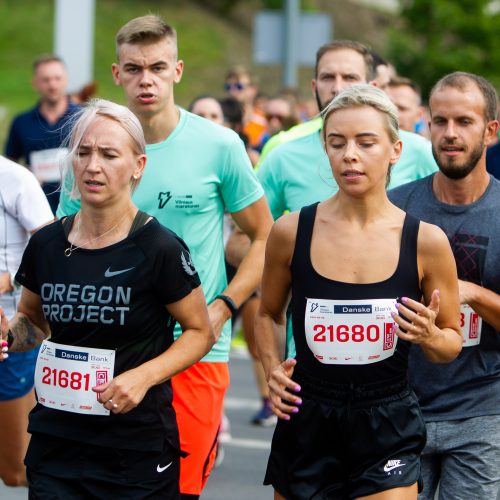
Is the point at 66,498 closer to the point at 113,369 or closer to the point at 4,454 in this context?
the point at 113,369

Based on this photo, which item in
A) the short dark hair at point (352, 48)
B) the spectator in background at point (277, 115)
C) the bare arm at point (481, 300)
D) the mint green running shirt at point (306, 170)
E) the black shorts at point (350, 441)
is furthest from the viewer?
the spectator in background at point (277, 115)

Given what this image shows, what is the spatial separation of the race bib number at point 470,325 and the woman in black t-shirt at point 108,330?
1115mm

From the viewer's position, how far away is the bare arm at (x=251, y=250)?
5.37 metres

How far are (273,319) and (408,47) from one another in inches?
1283

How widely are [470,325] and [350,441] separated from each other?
0.99 m

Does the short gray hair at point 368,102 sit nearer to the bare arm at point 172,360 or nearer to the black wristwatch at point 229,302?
the bare arm at point 172,360

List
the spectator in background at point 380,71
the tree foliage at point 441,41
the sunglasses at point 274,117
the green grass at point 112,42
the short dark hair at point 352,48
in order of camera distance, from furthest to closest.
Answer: the green grass at point 112,42 → the tree foliage at point 441,41 → the sunglasses at point 274,117 → the spectator in background at point 380,71 → the short dark hair at point 352,48

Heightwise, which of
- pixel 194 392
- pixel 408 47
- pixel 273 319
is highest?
pixel 408 47

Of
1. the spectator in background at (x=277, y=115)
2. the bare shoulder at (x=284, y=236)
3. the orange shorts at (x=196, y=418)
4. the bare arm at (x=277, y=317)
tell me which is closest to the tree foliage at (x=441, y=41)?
the spectator in background at (x=277, y=115)

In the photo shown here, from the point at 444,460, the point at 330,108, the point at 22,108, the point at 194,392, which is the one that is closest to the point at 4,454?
the point at 194,392

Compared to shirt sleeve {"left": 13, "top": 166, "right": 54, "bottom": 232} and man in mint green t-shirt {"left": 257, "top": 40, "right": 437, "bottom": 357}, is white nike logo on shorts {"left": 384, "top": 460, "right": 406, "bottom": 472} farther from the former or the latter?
shirt sleeve {"left": 13, "top": 166, "right": 54, "bottom": 232}

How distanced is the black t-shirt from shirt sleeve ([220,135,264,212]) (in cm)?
108

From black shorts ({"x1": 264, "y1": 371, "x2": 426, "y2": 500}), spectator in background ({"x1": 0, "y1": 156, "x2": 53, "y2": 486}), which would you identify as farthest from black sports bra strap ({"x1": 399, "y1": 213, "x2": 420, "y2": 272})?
spectator in background ({"x1": 0, "y1": 156, "x2": 53, "y2": 486})

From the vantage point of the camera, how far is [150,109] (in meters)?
5.38
